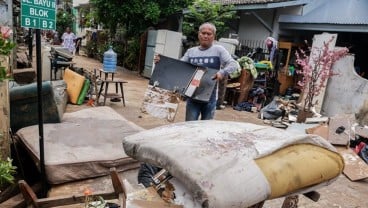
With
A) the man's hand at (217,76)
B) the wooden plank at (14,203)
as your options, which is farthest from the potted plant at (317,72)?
the wooden plank at (14,203)

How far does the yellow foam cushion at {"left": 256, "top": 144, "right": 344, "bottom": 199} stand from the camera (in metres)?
1.75

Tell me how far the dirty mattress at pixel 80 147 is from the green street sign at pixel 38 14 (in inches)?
47.1

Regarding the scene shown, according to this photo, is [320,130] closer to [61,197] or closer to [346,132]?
[346,132]

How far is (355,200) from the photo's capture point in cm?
406

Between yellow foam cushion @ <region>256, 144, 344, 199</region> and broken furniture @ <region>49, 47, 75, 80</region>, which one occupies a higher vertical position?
yellow foam cushion @ <region>256, 144, 344, 199</region>

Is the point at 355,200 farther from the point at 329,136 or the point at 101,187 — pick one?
the point at 101,187

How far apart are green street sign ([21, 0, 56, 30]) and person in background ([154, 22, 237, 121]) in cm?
175

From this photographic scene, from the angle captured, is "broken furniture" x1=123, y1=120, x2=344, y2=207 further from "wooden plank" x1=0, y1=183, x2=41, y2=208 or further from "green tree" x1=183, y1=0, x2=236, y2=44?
"green tree" x1=183, y1=0, x2=236, y2=44

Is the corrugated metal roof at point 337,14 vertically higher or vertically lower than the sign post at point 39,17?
higher

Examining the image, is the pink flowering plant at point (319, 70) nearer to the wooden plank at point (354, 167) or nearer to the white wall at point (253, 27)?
the wooden plank at point (354, 167)

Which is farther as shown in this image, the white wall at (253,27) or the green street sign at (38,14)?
the white wall at (253,27)

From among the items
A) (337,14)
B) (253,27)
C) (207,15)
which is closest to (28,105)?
(337,14)

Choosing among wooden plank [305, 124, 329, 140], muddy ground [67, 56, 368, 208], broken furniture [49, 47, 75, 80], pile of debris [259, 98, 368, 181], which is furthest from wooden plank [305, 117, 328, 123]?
broken furniture [49, 47, 75, 80]

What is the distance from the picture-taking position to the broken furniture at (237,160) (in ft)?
5.22
